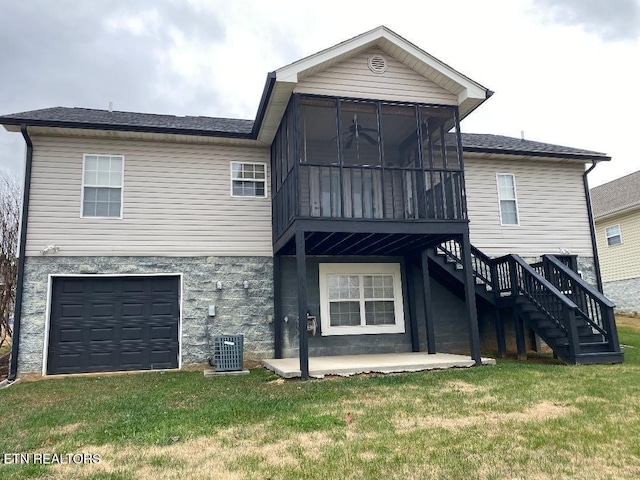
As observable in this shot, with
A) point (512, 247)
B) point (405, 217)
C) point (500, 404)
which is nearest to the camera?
point (500, 404)

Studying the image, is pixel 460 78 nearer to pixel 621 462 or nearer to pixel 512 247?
pixel 512 247

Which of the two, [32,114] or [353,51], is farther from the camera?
[32,114]

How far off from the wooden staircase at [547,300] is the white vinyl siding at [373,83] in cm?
315

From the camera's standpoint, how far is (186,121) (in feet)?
35.2

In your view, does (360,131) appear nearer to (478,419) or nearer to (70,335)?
(478,419)

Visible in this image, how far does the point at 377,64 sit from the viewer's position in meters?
8.58

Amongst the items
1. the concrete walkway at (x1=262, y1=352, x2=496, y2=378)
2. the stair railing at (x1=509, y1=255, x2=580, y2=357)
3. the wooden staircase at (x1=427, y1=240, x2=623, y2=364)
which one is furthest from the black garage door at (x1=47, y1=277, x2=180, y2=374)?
the stair railing at (x1=509, y1=255, x2=580, y2=357)

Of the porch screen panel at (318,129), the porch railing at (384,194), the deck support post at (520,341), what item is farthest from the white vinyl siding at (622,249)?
the porch screen panel at (318,129)

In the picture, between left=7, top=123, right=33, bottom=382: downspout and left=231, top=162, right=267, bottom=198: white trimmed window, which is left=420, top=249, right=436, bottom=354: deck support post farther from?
left=7, top=123, right=33, bottom=382: downspout

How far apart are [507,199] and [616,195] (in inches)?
407

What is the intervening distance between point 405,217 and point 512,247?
14.9 ft

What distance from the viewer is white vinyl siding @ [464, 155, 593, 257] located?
1116 centimetres

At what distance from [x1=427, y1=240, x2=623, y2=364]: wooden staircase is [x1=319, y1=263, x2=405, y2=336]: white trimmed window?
3.57 ft

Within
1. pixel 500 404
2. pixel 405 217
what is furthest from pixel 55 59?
pixel 500 404
